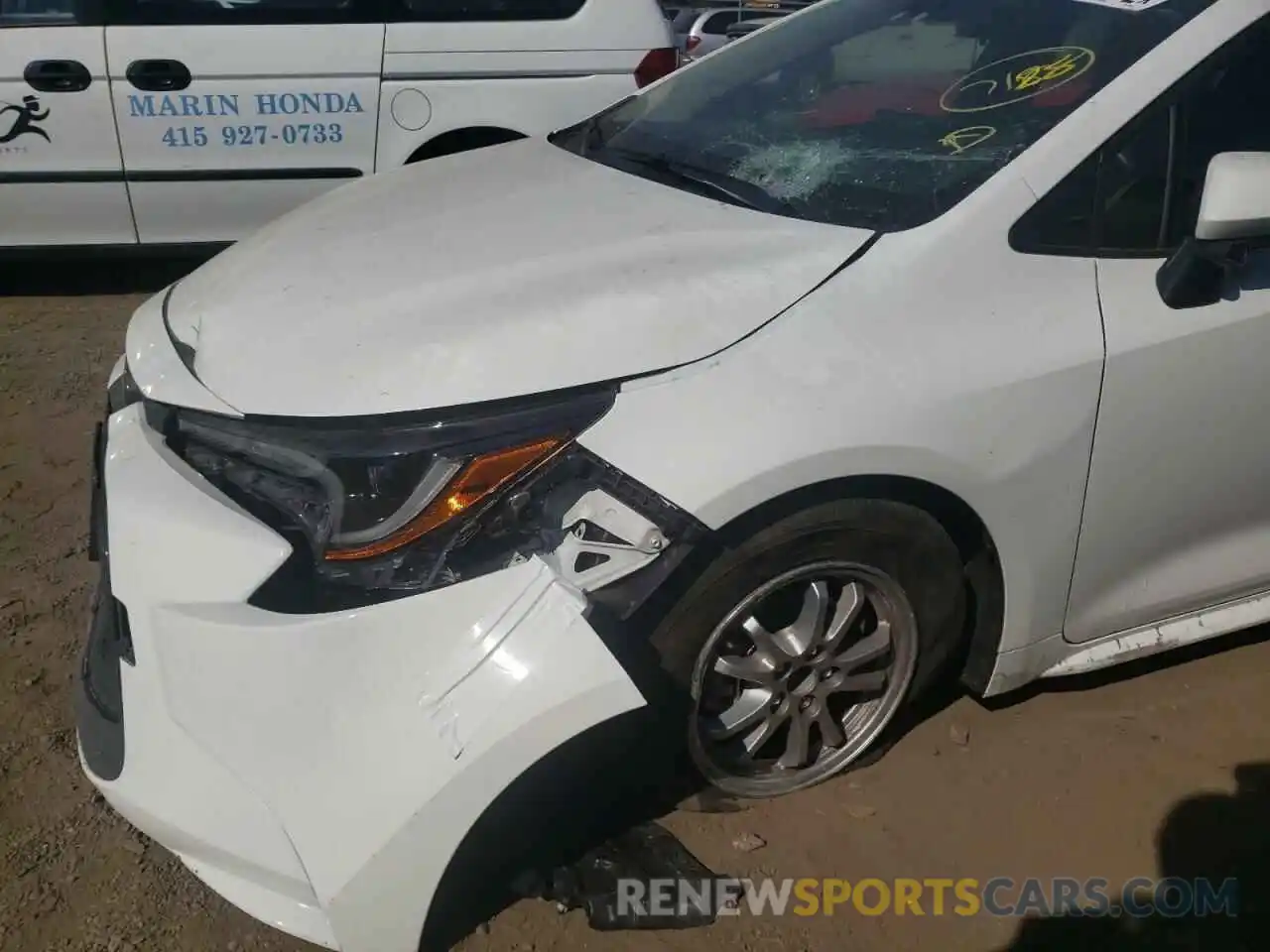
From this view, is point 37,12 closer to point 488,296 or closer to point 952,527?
point 488,296

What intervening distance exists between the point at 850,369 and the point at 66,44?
395 centimetres

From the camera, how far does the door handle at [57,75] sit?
439cm

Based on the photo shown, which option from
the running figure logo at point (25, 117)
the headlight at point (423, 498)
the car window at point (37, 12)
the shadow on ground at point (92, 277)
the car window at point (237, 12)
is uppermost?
the headlight at point (423, 498)

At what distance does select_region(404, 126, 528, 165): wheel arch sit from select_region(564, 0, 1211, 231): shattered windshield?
5.63 ft

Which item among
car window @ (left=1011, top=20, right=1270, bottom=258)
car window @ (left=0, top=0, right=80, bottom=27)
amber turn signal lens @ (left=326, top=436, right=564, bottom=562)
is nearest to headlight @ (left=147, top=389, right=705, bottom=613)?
amber turn signal lens @ (left=326, top=436, right=564, bottom=562)

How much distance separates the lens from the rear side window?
4.54 metres

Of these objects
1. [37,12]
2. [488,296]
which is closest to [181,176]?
[37,12]

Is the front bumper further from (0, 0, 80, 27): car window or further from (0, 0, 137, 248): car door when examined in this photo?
(0, 0, 80, 27): car window

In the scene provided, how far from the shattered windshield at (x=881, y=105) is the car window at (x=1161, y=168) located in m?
0.12

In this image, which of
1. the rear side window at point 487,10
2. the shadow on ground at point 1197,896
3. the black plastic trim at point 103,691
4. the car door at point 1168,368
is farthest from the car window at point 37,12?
the shadow on ground at point 1197,896

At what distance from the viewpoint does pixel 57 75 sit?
441 cm

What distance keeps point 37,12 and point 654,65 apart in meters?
2.50

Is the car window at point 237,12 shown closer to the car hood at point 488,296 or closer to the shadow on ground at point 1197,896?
the car hood at point 488,296

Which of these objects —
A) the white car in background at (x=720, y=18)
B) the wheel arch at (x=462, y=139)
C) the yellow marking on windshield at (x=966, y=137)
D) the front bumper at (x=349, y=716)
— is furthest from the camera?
the white car in background at (x=720, y=18)
